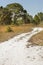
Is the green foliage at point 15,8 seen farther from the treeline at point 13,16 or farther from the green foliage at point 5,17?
the green foliage at point 5,17

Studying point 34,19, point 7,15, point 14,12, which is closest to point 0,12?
point 7,15

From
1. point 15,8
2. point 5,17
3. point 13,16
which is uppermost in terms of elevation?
point 15,8

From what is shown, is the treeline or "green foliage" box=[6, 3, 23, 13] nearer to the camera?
the treeline

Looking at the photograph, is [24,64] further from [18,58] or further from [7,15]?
[7,15]

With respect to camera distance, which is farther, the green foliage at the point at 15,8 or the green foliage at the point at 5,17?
the green foliage at the point at 15,8

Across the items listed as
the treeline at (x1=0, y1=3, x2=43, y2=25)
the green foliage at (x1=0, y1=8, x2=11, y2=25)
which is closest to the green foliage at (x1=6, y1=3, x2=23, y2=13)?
the treeline at (x1=0, y1=3, x2=43, y2=25)

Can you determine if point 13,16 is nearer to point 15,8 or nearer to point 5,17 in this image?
point 5,17

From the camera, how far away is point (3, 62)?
11.0 meters

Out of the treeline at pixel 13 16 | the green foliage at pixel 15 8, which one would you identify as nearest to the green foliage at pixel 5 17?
the treeline at pixel 13 16

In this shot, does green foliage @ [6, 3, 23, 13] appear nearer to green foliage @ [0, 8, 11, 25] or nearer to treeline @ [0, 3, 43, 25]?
treeline @ [0, 3, 43, 25]

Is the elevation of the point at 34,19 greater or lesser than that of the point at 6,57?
greater

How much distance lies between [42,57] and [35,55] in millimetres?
630

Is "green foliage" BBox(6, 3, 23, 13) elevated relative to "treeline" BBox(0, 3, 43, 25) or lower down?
elevated

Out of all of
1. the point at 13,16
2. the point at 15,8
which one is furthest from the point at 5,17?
the point at 15,8
